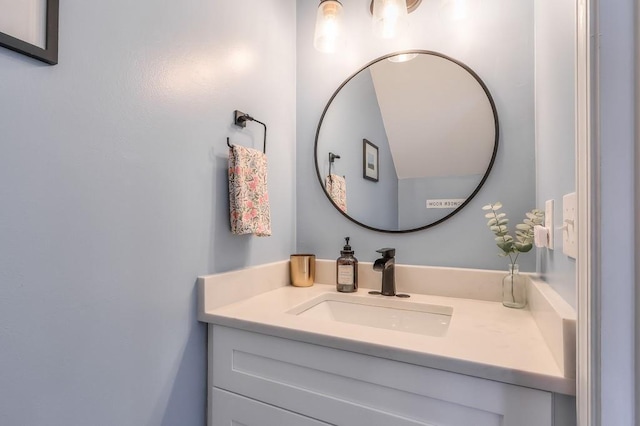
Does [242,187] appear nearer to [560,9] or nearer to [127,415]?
[127,415]

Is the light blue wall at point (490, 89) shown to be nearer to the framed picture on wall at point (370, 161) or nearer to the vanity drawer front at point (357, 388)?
the framed picture on wall at point (370, 161)

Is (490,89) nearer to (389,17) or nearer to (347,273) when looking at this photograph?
(389,17)

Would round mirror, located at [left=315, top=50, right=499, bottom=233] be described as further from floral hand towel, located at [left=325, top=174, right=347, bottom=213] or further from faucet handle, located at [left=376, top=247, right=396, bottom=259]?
faucet handle, located at [left=376, top=247, right=396, bottom=259]

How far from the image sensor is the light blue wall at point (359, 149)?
1292 mm

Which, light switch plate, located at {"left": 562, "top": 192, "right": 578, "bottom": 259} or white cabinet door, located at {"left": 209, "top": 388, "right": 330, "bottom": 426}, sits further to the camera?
white cabinet door, located at {"left": 209, "top": 388, "right": 330, "bottom": 426}

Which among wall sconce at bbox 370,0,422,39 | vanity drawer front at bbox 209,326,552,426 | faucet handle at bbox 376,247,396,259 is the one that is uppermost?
wall sconce at bbox 370,0,422,39

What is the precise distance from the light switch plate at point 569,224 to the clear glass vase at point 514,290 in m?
0.38

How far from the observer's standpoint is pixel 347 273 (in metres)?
1.23

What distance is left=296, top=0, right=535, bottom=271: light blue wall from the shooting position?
1.11m

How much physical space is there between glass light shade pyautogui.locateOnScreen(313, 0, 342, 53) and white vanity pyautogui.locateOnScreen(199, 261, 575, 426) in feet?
3.20

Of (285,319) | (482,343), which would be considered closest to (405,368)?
(482,343)

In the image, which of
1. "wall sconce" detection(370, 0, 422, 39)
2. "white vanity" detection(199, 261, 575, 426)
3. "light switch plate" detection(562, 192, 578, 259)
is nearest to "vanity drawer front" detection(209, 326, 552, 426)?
"white vanity" detection(199, 261, 575, 426)

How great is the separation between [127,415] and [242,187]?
0.67m

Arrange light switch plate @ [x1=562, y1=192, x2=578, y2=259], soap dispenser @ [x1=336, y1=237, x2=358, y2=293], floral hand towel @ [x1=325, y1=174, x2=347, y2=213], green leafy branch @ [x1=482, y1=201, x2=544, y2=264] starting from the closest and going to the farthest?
light switch plate @ [x1=562, y1=192, x2=578, y2=259], green leafy branch @ [x1=482, y1=201, x2=544, y2=264], soap dispenser @ [x1=336, y1=237, x2=358, y2=293], floral hand towel @ [x1=325, y1=174, x2=347, y2=213]
